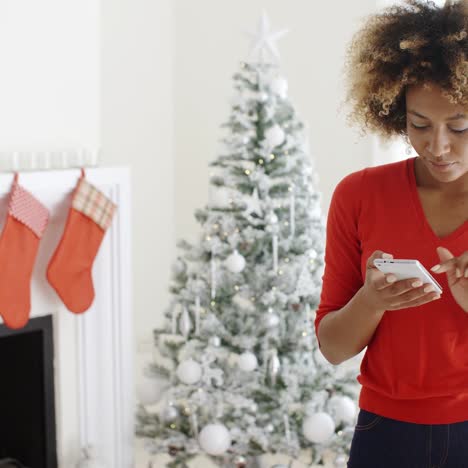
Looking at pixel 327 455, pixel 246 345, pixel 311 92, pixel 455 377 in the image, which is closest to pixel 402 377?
pixel 455 377

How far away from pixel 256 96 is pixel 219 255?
537 mm

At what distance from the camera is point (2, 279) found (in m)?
2.61

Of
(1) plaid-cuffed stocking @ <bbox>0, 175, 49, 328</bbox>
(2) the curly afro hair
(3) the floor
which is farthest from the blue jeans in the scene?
(3) the floor

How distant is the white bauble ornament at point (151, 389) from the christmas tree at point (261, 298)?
13 centimetres

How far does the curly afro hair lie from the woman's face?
16mm

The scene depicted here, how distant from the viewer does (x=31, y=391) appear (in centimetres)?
291

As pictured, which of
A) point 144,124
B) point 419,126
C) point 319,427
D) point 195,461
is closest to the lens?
point 419,126

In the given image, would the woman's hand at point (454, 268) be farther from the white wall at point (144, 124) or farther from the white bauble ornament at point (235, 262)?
the white wall at point (144, 124)

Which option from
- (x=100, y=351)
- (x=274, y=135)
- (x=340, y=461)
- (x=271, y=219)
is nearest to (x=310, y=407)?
(x=340, y=461)

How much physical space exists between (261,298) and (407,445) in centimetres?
153

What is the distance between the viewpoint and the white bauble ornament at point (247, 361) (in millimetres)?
2803

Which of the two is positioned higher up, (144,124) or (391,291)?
(144,124)

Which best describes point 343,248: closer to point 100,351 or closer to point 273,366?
point 273,366

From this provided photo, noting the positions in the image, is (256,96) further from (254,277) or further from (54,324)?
(54,324)
